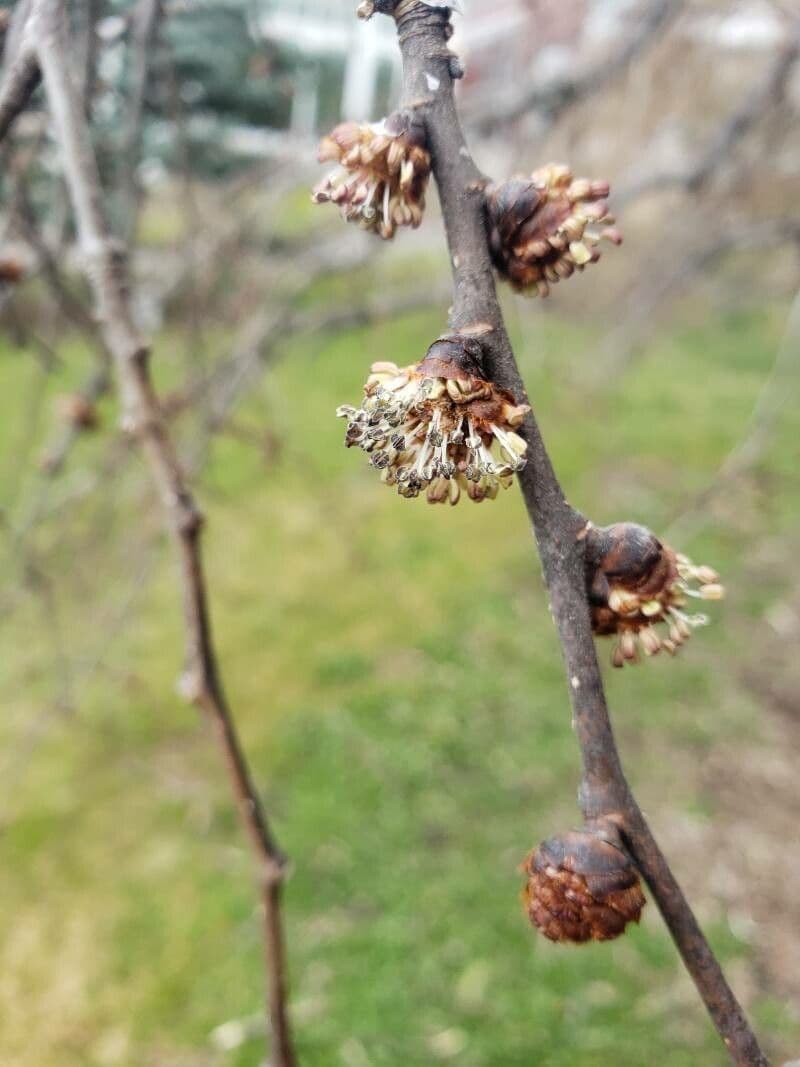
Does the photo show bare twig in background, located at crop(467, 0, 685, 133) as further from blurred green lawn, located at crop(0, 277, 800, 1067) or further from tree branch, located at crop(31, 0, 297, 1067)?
tree branch, located at crop(31, 0, 297, 1067)

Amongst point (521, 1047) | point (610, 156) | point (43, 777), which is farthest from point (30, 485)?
point (521, 1047)

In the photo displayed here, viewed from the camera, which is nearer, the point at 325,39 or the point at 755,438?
the point at 755,438

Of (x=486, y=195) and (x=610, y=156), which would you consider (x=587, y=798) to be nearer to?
(x=486, y=195)

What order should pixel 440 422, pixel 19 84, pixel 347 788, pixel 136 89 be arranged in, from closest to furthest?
1. pixel 440 422
2. pixel 19 84
3. pixel 136 89
4. pixel 347 788

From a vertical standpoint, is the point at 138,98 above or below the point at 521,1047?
above

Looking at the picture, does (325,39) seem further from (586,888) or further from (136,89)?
(586,888)

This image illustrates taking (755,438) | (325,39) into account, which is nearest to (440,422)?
(755,438)

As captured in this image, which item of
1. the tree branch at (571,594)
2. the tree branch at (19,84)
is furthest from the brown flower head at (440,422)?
the tree branch at (19,84)
